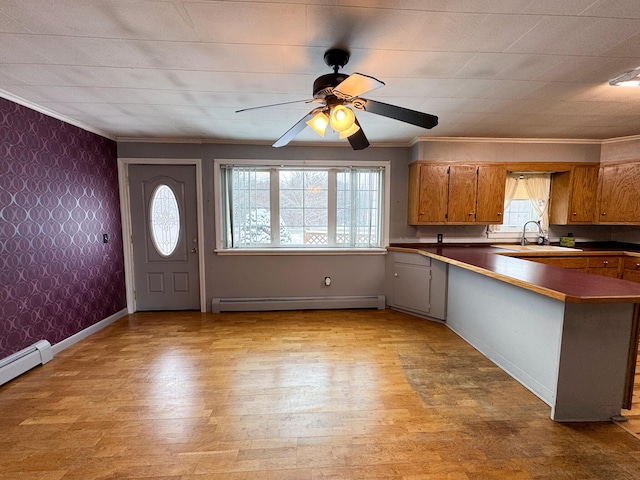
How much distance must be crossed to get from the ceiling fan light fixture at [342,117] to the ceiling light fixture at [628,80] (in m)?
2.01

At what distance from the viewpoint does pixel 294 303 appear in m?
4.05

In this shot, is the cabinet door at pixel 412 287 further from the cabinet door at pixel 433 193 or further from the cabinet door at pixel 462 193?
the cabinet door at pixel 462 193

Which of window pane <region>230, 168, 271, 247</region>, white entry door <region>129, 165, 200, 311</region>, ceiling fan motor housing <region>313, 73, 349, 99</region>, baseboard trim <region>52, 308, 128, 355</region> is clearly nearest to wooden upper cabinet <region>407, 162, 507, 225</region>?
window pane <region>230, 168, 271, 247</region>

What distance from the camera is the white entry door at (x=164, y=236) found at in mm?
3875

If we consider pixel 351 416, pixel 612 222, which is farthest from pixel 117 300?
pixel 612 222

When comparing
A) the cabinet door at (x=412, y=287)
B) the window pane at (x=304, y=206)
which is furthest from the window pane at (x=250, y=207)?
the cabinet door at (x=412, y=287)

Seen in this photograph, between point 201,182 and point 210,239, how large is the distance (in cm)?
78

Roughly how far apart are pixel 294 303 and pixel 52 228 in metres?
2.77

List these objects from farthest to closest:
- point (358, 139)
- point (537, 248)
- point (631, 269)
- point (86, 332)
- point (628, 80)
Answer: point (537, 248)
point (631, 269)
point (86, 332)
point (358, 139)
point (628, 80)

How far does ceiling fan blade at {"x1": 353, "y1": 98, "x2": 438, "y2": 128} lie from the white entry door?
2.91 metres

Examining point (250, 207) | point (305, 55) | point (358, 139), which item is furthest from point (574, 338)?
point (250, 207)

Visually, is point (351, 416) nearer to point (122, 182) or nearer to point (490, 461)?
point (490, 461)

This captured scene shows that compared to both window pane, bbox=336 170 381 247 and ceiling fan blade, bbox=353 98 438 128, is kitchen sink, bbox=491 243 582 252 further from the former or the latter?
ceiling fan blade, bbox=353 98 438 128

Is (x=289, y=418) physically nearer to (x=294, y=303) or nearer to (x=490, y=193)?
(x=294, y=303)
